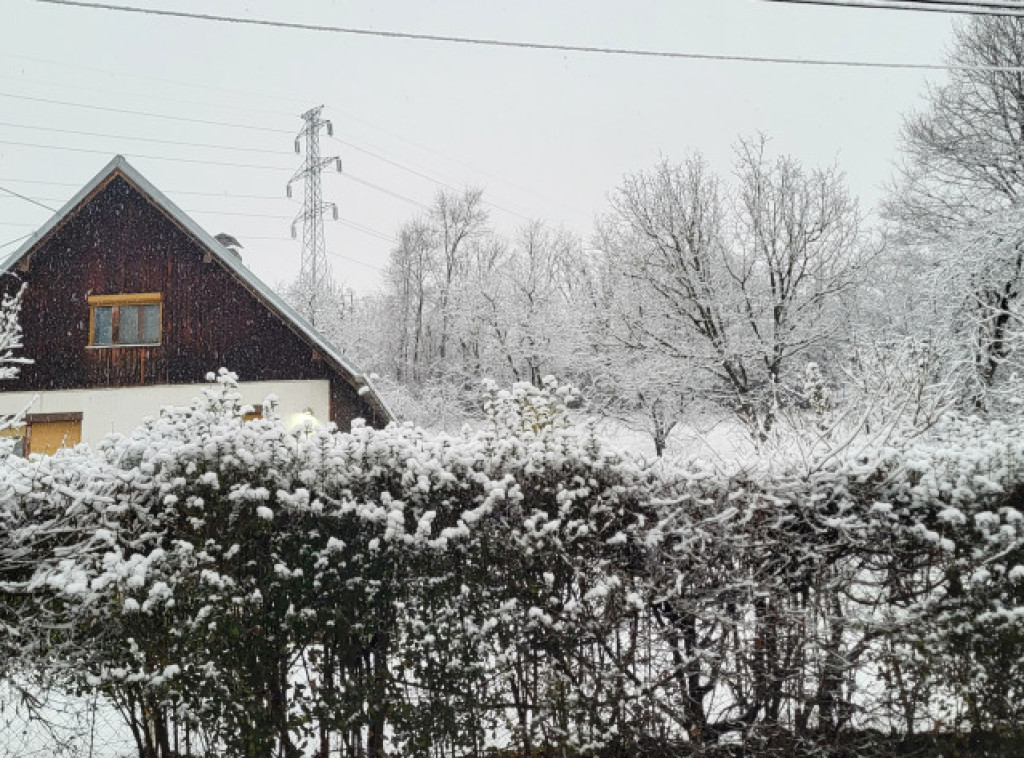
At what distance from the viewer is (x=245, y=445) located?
13.4 ft

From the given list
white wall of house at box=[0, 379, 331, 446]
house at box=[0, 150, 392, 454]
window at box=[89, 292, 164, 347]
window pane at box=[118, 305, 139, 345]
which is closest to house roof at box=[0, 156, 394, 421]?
house at box=[0, 150, 392, 454]

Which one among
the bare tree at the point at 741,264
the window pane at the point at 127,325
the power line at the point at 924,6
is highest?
the bare tree at the point at 741,264

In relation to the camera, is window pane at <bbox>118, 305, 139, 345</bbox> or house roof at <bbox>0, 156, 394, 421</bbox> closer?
house roof at <bbox>0, 156, 394, 421</bbox>

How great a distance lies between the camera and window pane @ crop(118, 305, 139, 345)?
49.6ft

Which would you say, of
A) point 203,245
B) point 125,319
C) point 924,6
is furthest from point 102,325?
point 924,6

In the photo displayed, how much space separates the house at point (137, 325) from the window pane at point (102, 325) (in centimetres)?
2

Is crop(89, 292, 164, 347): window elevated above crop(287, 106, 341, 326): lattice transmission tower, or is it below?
below

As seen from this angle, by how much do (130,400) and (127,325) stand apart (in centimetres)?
162

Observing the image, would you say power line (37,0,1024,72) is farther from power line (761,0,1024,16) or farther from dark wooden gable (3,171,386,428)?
dark wooden gable (3,171,386,428)

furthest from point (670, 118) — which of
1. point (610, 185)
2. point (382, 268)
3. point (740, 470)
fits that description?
Answer: point (740, 470)

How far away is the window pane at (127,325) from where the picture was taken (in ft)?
49.6

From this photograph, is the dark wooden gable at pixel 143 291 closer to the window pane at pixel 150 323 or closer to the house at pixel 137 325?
the house at pixel 137 325

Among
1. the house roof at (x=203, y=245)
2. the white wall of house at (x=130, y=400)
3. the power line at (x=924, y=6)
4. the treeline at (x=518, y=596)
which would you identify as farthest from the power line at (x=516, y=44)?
the white wall of house at (x=130, y=400)

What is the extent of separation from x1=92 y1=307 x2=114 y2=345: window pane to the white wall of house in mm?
1105
